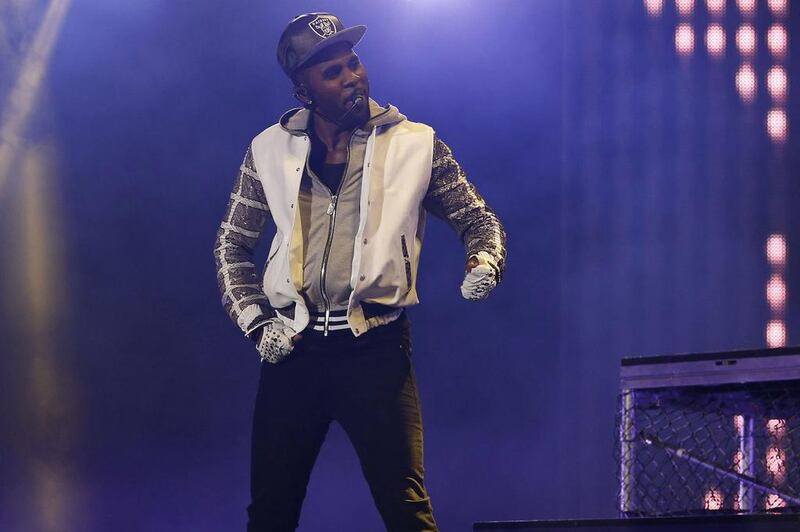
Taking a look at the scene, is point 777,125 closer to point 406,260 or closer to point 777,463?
point 777,463

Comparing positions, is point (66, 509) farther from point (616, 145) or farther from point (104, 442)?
point (616, 145)

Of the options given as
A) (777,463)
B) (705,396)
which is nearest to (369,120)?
(705,396)

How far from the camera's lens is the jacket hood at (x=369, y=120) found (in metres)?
3.26

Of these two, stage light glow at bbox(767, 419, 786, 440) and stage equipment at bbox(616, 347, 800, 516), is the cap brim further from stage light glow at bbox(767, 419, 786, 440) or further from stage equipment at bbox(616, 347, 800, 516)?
stage light glow at bbox(767, 419, 786, 440)

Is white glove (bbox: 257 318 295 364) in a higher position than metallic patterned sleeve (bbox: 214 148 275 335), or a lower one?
lower

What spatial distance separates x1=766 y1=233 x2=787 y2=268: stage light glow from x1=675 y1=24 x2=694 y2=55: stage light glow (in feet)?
3.40

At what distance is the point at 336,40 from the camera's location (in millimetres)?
3213

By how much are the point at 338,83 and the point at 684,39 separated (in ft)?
11.2

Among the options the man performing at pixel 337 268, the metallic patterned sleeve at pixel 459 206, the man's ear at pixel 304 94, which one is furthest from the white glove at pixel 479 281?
the man's ear at pixel 304 94

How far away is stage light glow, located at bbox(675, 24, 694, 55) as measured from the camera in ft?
20.2

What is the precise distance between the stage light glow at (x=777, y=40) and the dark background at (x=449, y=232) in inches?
2.3

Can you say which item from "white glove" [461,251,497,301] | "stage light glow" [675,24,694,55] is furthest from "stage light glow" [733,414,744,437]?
"stage light glow" [675,24,694,55]

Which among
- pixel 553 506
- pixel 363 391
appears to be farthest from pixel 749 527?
pixel 553 506

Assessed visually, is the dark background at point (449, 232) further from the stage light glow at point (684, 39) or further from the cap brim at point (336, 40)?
the cap brim at point (336, 40)
